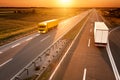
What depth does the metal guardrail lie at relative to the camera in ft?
45.7

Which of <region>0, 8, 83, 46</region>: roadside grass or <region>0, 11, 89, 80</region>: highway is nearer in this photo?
<region>0, 11, 89, 80</region>: highway

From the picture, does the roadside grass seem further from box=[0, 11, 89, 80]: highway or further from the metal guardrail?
the metal guardrail

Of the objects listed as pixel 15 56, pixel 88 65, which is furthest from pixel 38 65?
pixel 88 65

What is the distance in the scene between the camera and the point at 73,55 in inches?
821

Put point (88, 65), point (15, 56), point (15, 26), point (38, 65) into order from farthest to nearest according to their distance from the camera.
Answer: point (15, 26)
point (15, 56)
point (88, 65)
point (38, 65)

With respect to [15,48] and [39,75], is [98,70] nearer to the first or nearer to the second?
[39,75]

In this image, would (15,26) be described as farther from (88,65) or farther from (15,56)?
(88,65)

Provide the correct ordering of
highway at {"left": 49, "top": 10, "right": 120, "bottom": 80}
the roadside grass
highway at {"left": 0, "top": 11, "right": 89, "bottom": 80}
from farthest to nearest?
the roadside grass
highway at {"left": 0, "top": 11, "right": 89, "bottom": 80}
highway at {"left": 49, "top": 10, "right": 120, "bottom": 80}

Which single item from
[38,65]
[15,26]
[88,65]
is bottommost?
[15,26]

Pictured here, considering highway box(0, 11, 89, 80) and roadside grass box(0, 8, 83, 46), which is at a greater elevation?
highway box(0, 11, 89, 80)

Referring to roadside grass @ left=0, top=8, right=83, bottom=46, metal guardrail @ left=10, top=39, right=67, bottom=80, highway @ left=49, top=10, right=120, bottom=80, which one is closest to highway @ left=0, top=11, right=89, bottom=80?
metal guardrail @ left=10, top=39, right=67, bottom=80

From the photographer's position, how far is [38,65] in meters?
17.3

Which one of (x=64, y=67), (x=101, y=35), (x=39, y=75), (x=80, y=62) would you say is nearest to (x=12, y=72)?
(x=39, y=75)

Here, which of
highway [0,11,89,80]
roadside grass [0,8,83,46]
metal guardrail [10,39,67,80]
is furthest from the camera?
roadside grass [0,8,83,46]
